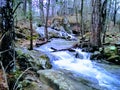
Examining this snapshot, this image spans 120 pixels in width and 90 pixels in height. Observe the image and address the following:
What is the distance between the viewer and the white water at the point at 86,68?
26.6ft

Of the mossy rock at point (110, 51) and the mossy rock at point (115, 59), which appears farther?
the mossy rock at point (110, 51)

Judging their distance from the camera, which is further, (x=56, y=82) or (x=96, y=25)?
(x=96, y=25)

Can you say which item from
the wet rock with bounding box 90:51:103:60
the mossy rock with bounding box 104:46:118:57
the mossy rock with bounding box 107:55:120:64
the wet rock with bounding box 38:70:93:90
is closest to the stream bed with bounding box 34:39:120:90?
the wet rock with bounding box 90:51:103:60

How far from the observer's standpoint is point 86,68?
10.0 metres

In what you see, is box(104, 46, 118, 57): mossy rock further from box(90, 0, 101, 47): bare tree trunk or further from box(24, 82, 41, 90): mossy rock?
box(24, 82, 41, 90): mossy rock

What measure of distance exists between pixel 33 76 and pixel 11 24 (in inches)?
75.3

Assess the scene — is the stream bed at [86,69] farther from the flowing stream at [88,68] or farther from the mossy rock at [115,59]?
the mossy rock at [115,59]

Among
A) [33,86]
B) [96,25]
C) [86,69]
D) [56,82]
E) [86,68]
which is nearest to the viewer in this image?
[33,86]

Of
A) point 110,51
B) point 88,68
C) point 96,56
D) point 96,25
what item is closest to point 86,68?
point 88,68

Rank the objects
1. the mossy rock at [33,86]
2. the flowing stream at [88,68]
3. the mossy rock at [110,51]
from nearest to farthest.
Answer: the mossy rock at [33,86] → the flowing stream at [88,68] → the mossy rock at [110,51]

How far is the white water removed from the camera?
8.09 metres

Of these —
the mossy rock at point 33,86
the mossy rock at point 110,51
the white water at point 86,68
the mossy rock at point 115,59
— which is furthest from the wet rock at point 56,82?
the mossy rock at point 110,51

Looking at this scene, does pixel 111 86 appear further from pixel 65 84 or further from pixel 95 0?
pixel 95 0

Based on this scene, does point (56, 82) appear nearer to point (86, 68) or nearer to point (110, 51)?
point (86, 68)
